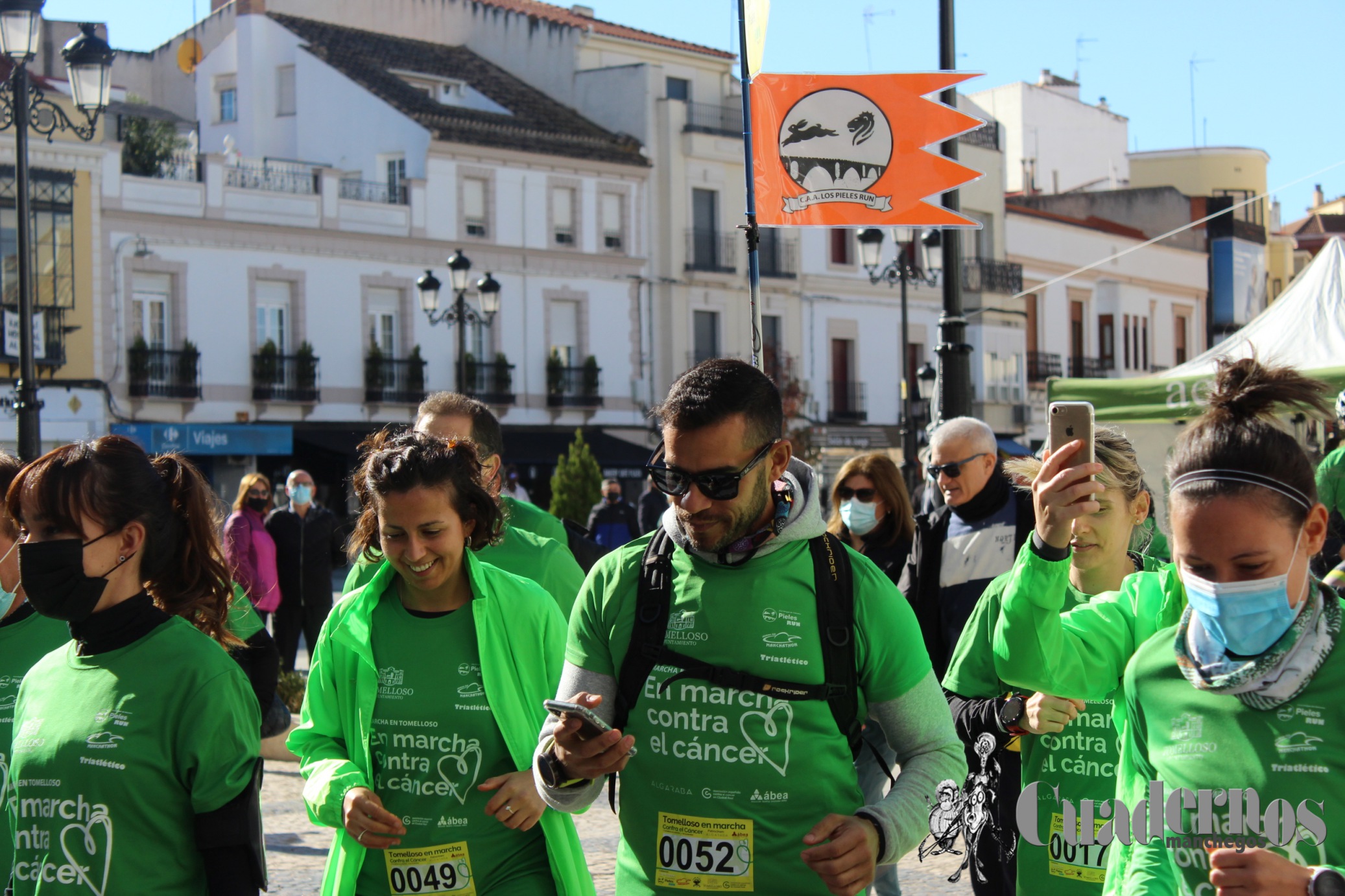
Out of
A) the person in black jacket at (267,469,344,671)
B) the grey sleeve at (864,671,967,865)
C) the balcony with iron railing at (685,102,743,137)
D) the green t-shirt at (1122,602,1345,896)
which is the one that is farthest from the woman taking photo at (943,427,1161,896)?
the balcony with iron railing at (685,102,743,137)

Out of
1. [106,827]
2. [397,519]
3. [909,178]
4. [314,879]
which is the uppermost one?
[909,178]

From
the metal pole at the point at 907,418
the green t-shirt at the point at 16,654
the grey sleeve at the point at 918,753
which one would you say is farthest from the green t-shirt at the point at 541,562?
the metal pole at the point at 907,418

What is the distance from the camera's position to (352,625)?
4.18 meters

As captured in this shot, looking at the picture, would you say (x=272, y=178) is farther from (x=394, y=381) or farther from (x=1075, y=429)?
(x=1075, y=429)

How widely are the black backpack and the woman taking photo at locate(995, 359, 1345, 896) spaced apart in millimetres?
571

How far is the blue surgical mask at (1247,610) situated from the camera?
2.69m

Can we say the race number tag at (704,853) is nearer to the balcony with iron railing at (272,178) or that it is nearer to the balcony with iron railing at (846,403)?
the balcony with iron railing at (272,178)

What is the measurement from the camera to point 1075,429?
10.0ft

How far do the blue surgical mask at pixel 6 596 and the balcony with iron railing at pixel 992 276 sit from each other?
4255cm

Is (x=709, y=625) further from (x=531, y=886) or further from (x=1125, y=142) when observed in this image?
(x=1125, y=142)

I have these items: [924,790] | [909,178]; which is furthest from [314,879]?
[924,790]

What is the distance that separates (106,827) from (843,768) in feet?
5.05

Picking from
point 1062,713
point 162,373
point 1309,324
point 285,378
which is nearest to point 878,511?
point 1062,713

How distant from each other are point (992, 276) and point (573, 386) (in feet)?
47.7
